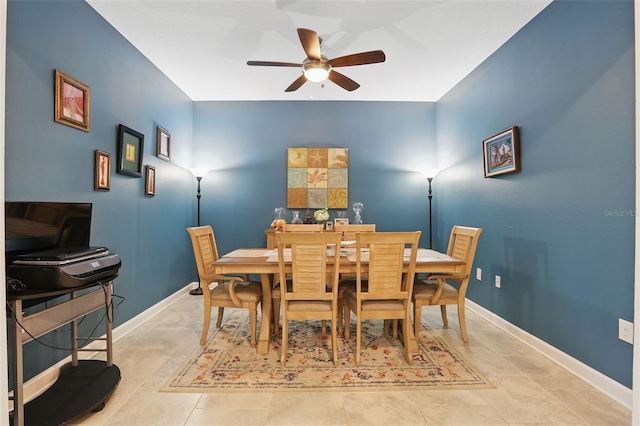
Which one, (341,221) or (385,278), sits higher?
(341,221)

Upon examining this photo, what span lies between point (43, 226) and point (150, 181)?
156cm

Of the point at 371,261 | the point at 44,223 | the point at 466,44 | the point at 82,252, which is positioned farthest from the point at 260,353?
the point at 466,44

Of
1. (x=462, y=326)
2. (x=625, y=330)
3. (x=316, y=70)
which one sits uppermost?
(x=316, y=70)

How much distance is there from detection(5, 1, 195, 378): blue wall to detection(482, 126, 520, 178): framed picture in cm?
358

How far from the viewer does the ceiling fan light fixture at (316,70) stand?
8.17ft

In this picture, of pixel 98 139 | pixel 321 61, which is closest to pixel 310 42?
pixel 321 61

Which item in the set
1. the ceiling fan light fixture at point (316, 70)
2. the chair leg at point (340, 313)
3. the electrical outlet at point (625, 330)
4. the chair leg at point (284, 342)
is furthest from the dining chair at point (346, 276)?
the electrical outlet at point (625, 330)

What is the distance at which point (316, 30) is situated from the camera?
269cm

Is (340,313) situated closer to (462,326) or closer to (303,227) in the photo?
(462,326)

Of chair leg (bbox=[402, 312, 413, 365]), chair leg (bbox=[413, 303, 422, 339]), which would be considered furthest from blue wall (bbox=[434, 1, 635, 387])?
chair leg (bbox=[402, 312, 413, 365])

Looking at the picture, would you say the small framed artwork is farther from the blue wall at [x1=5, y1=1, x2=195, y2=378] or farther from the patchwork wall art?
the blue wall at [x1=5, y1=1, x2=195, y2=378]

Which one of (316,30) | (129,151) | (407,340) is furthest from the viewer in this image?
(129,151)

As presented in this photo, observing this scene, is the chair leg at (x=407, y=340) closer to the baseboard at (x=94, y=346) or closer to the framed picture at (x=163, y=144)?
the baseboard at (x=94, y=346)

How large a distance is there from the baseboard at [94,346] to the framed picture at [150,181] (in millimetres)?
1239
